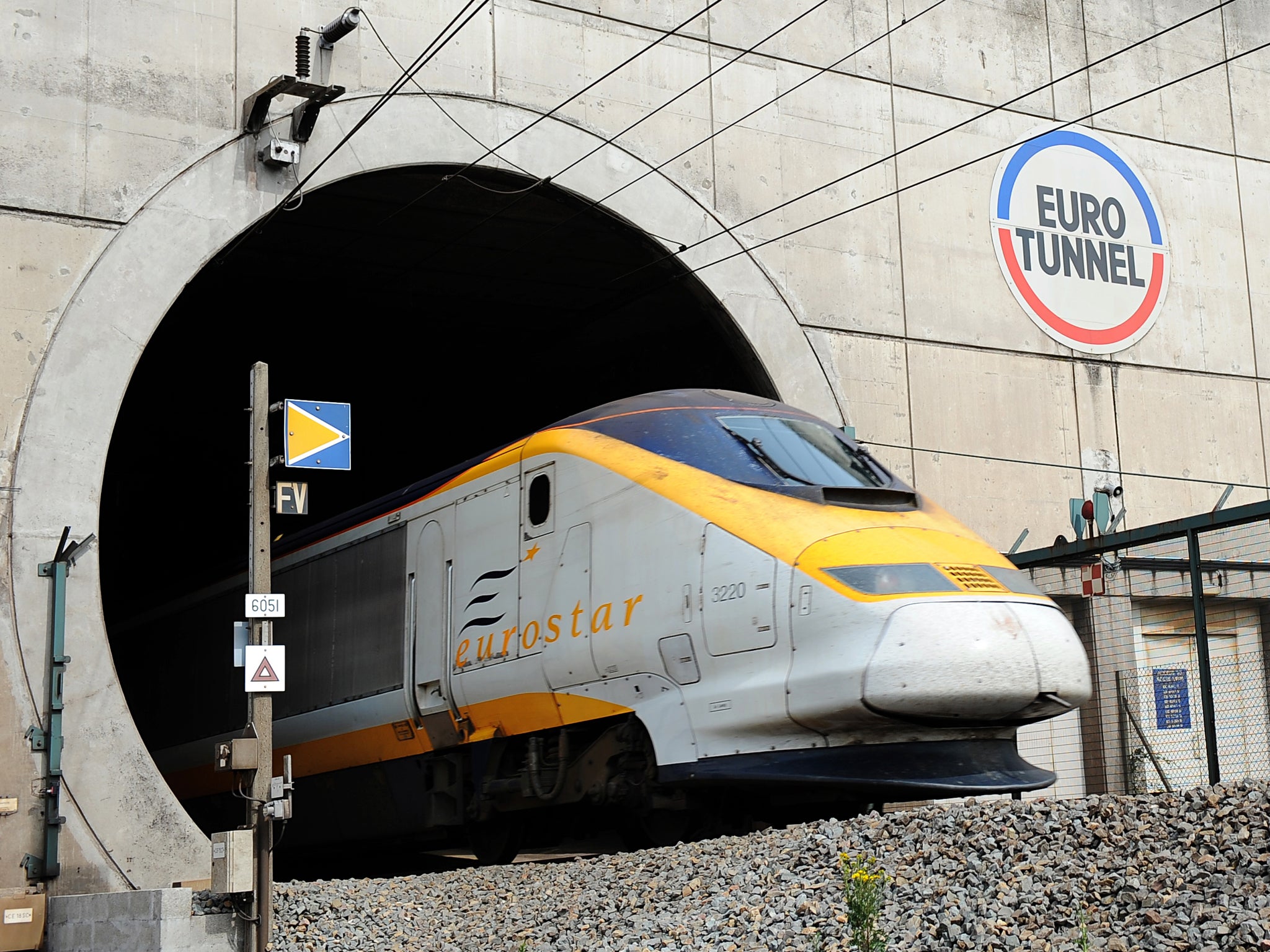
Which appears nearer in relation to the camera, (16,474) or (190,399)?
(16,474)

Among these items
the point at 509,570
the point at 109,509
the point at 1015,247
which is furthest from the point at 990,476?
the point at 109,509

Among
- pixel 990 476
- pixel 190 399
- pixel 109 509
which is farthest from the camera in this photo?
pixel 109 509

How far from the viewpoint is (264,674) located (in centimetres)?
1023

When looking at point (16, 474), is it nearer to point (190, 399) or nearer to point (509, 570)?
point (509, 570)

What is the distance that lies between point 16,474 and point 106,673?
1.78 metres

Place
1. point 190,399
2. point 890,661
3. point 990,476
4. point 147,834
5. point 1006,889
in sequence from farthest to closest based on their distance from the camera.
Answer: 1. point 190,399
2. point 990,476
3. point 147,834
4. point 890,661
5. point 1006,889

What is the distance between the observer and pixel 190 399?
85.4 ft

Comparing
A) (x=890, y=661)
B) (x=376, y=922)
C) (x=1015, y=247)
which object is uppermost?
(x=1015, y=247)

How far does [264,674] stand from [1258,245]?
1548 centimetres

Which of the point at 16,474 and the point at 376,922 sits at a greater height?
the point at 16,474

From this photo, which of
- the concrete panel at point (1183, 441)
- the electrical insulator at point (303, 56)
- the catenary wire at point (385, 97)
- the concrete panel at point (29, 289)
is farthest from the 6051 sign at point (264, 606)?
the concrete panel at point (1183, 441)

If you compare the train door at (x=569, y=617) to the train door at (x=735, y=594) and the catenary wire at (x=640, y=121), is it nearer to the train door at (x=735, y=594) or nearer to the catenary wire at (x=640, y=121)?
the train door at (x=735, y=594)

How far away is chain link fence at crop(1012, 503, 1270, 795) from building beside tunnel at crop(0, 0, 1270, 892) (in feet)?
0.52

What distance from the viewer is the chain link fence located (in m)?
15.3
